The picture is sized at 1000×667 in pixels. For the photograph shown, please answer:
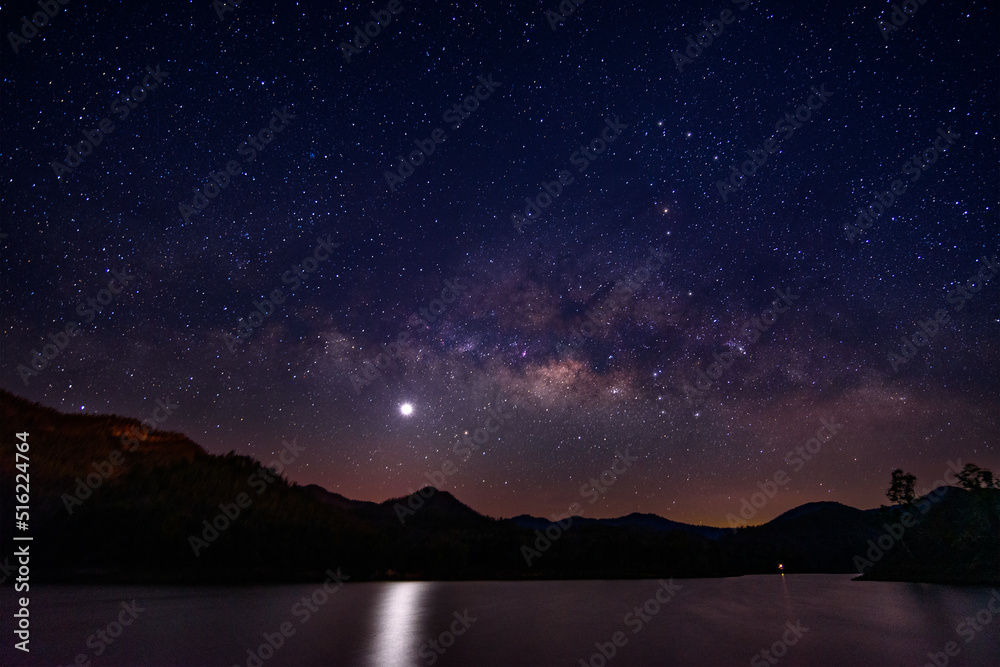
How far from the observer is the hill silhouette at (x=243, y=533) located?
189ft

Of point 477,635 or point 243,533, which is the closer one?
point 477,635

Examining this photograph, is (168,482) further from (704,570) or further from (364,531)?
(704,570)

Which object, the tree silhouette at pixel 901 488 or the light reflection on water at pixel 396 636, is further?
the tree silhouette at pixel 901 488

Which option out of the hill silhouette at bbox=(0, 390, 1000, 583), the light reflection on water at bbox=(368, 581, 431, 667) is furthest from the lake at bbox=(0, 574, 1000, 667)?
the hill silhouette at bbox=(0, 390, 1000, 583)

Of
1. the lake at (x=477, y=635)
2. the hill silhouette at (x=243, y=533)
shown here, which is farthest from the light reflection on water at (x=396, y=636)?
the hill silhouette at (x=243, y=533)

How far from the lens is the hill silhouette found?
5766cm

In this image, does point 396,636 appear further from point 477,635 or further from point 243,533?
point 243,533

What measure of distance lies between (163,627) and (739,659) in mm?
22212

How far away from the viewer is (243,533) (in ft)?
239

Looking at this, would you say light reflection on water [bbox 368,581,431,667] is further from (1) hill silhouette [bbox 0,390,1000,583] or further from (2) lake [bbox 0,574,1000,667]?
(1) hill silhouette [bbox 0,390,1000,583]

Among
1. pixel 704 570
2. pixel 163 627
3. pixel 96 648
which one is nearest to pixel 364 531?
pixel 163 627

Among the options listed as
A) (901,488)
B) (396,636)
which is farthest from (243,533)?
(901,488)

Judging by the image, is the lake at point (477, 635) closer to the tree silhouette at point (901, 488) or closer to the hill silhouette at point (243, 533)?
the hill silhouette at point (243, 533)

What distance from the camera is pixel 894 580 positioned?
254 ft
